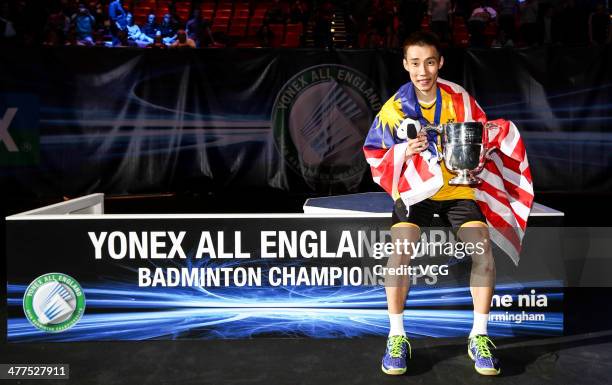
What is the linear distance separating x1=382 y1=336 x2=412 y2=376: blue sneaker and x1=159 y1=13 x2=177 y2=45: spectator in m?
8.76

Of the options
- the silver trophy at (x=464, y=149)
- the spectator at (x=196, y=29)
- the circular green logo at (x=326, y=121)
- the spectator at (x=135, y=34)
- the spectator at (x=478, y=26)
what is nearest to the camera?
the silver trophy at (x=464, y=149)

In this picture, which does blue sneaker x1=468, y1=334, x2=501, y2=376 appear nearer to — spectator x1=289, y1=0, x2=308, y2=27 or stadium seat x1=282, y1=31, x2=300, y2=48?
spectator x1=289, y1=0, x2=308, y2=27

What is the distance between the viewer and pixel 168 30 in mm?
10664

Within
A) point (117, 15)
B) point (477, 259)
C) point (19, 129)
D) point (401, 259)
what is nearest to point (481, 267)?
point (477, 259)

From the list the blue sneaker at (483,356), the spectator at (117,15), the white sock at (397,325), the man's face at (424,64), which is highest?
the spectator at (117,15)

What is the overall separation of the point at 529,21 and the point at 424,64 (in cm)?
791

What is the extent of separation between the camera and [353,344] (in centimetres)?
316

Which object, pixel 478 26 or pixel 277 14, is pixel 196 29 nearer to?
pixel 277 14

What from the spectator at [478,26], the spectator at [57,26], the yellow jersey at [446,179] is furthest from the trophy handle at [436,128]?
the spectator at [57,26]

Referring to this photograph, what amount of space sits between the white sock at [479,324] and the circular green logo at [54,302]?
1.86m

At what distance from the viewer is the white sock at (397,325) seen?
2922 millimetres

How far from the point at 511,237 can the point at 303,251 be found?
38.9 inches

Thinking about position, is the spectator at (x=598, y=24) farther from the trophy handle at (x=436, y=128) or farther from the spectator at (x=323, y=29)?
the trophy handle at (x=436, y=128)

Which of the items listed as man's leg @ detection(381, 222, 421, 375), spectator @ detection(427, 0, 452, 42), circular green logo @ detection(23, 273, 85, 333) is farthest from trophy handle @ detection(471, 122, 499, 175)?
spectator @ detection(427, 0, 452, 42)
